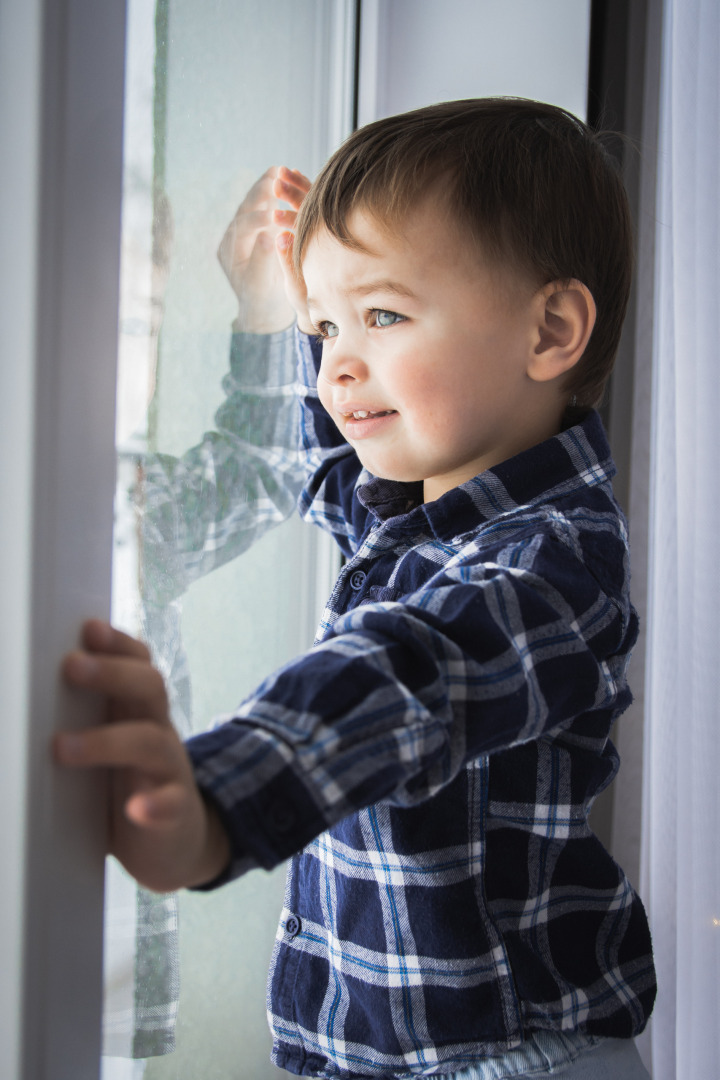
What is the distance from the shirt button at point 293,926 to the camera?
0.74 metres

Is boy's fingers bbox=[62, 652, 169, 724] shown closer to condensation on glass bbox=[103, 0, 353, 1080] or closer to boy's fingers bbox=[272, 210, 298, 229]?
condensation on glass bbox=[103, 0, 353, 1080]

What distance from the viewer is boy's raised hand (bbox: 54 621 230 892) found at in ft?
1.16

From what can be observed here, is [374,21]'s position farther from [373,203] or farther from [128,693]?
[128,693]

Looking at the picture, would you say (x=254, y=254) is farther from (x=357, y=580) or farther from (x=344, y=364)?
(x=357, y=580)

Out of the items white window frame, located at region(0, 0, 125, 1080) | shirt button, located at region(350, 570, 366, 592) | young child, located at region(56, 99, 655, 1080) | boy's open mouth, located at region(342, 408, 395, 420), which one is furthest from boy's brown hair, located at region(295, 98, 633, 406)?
white window frame, located at region(0, 0, 125, 1080)

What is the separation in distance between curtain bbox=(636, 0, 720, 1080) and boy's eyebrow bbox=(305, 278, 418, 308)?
0.45 metres

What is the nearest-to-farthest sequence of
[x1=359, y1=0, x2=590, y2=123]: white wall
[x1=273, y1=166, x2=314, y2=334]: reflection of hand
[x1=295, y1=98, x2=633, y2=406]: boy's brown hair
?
[x1=295, y1=98, x2=633, y2=406]: boy's brown hair, [x1=273, y1=166, x2=314, y2=334]: reflection of hand, [x1=359, y1=0, x2=590, y2=123]: white wall

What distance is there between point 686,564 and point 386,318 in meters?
0.53

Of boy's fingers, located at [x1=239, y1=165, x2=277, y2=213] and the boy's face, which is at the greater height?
boy's fingers, located at [x1=239, y1=165, x2=277, y2=213]

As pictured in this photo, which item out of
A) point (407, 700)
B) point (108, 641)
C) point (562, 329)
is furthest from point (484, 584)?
point (562, 329)

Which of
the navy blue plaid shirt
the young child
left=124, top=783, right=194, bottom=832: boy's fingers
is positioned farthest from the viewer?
the young child

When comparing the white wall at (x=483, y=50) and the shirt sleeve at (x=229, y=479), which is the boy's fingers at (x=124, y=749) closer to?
the shirt sleeve at (x=229, y=479)

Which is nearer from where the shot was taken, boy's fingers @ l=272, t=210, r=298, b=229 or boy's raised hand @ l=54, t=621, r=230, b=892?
boy's raised hand @ l=54, t=621, r=230, b=892

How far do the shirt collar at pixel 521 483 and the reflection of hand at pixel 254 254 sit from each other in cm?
35
